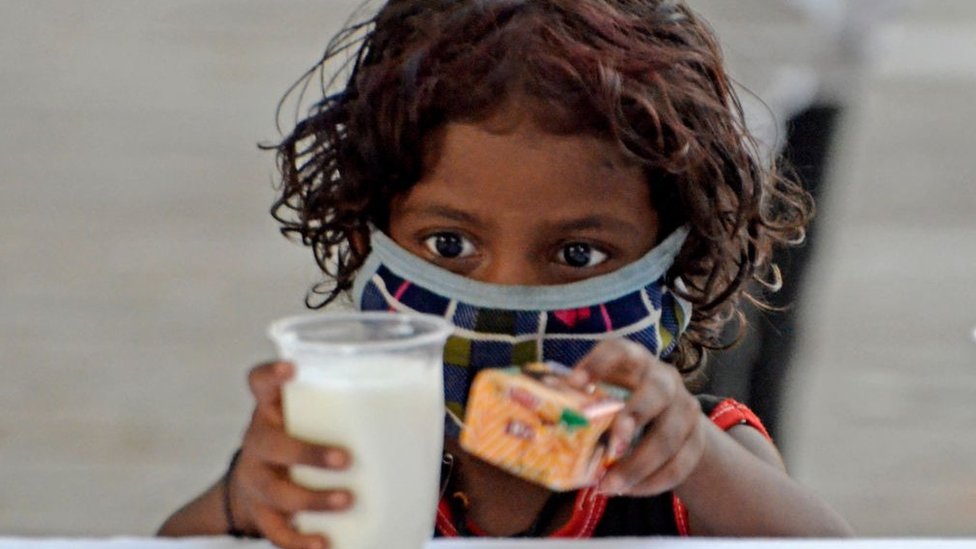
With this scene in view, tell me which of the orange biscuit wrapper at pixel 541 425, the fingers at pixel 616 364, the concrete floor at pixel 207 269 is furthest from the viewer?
the concrete floor at pixel 207 269

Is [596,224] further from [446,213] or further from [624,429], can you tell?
[624,429]

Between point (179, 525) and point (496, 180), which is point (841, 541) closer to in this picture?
point (496, 180)

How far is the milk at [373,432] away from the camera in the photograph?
0.77 m

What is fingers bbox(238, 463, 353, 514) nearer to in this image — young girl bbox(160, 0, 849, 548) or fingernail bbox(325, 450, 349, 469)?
fingernail bbox(325, 450, 349, 469)

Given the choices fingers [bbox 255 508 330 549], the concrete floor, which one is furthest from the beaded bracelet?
the concrete floor

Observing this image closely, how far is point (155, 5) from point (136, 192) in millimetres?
1045

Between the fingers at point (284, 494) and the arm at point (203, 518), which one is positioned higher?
the fingers at point (284, 494)

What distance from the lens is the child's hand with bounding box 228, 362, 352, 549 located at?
80 cm

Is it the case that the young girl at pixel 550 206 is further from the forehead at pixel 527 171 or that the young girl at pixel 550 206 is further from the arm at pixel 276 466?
the arm at pixel 276 466

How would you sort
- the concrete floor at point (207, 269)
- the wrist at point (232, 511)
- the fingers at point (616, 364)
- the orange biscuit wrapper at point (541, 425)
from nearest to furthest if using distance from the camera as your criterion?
the orange biscuit wrapper at point (541, 425), the fingers at point (616, 364), the wrist at point (232, 511), the concrete floor at point (207, 269)

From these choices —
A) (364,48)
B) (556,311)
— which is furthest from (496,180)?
(364,48)

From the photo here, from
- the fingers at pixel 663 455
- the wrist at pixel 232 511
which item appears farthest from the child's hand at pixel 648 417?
the wrist at pixel 232 511

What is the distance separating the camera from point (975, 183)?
13.8 feet

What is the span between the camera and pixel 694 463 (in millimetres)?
995
